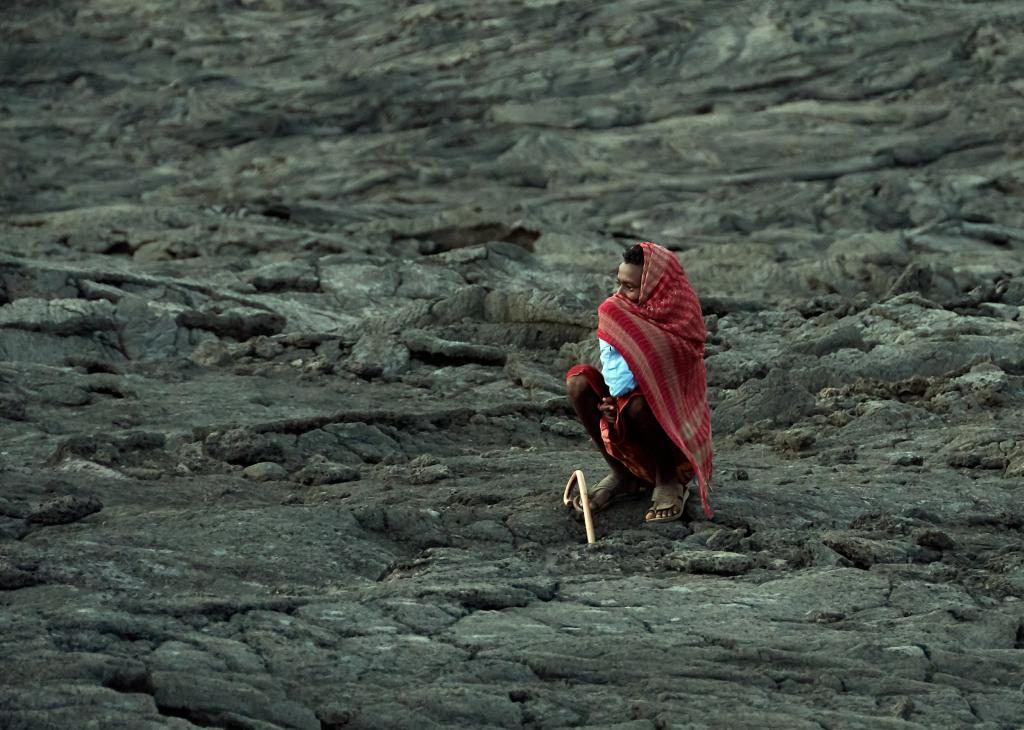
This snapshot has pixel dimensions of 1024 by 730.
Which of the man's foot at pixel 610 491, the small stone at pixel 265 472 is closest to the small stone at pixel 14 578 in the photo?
the small stone at pixel 265 472

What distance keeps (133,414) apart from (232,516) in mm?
2595

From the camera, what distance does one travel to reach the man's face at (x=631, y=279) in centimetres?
652

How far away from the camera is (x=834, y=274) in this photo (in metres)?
13.4

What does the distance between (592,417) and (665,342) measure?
43 centimetres

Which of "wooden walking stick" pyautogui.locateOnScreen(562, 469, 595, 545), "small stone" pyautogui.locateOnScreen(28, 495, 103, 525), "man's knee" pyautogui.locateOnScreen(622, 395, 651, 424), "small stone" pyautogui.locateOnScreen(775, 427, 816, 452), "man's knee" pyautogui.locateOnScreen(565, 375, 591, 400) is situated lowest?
"small stone" pyautogui.locateOnScreen(775, 427, 816, 452)

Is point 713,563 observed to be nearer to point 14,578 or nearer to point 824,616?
point 824,616

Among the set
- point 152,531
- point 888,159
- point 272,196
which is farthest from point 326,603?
point 888,159

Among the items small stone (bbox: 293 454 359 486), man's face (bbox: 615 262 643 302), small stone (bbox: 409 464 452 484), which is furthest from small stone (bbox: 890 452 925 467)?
small stone (bbox: 293 454 359 486)

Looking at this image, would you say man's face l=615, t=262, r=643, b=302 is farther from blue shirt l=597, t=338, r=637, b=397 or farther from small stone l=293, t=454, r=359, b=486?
small stone l=293, t=454, r=359, b=486

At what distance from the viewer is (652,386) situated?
6473 millimetres

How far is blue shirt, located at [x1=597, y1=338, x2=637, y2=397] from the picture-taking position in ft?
21.3

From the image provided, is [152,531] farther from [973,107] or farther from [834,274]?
[973,107]

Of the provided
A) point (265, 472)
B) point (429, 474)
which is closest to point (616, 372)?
point (429, 474)

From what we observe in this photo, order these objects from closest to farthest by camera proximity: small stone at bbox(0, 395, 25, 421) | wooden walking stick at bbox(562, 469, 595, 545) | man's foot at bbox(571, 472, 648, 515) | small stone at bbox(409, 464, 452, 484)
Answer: wooden walking stick at bbox(562, 469, 595, 545)
man's foot at bbox(571, 472, 648, 515)
small stone at bbox(409, 464, 452, 484)
small stone at bbox(0, 395, 25, 421)
